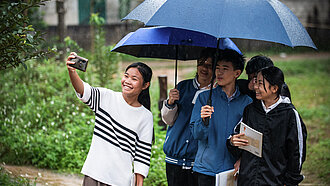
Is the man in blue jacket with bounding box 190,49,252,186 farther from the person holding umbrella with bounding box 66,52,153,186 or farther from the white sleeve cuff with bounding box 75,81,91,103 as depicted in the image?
the white sleeve cuff with bounding box 75,81,91,103

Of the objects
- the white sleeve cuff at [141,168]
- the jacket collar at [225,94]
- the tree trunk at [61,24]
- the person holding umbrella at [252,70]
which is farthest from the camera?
the tree trunk at [61,24]

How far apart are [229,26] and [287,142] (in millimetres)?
1014

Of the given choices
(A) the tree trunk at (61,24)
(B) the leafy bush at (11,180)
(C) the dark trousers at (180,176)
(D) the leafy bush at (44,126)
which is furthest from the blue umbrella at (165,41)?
(A) the tree trunk at (61,24)

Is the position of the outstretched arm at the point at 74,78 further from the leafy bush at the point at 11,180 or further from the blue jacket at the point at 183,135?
the leafy bush at the point at 11,180

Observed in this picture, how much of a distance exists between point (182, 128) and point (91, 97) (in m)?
0.94

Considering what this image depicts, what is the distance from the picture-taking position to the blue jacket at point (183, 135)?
11.6ft

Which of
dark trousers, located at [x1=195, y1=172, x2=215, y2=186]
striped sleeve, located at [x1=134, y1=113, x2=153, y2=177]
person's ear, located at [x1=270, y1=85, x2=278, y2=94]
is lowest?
dark trousers, located at [x1=195, y1=172, x2=215, y2=186]

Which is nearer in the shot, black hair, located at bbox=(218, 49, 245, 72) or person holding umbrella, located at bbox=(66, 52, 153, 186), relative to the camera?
person holding umbrella, located at bbox=(66, 52, 153, 186)

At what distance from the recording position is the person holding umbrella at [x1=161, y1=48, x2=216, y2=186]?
3.54 meters

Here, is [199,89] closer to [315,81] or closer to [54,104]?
[54,104]

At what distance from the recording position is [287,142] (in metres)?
3.04

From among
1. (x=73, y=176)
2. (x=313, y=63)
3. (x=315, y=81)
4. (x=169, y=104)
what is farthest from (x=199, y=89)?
(x=313, y=63)

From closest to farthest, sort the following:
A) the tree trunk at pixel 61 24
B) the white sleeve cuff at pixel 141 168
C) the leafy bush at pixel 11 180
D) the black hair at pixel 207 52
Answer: the white sleeve cuff at pixel 141 168, the black hair at pixel 207 52, the leafy bush at pixel 11 180, the tree trunk at pixel 61 24

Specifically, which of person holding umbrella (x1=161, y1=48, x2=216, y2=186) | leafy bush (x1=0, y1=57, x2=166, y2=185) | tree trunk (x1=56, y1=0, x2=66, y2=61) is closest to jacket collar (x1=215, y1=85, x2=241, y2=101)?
person holding umbrella (x1=161, y1=48, x2=216, y2=186)
